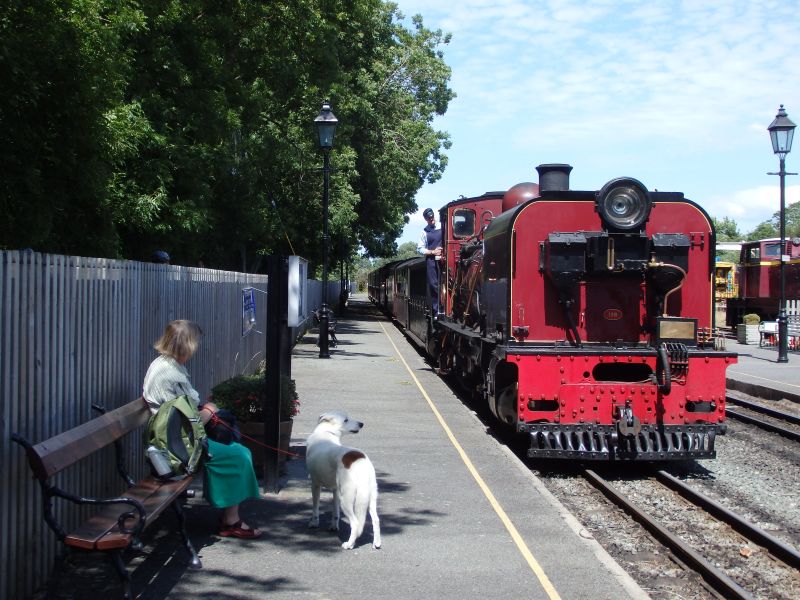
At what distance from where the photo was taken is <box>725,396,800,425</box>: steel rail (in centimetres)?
1289

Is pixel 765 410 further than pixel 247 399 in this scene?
Yes

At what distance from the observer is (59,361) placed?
17.0 ft

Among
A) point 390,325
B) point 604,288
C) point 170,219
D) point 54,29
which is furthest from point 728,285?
point 54,29

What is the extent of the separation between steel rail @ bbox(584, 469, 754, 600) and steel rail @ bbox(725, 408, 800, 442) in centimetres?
441

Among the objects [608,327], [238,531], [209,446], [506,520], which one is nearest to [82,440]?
[209,446]

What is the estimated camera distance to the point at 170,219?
17188 mm

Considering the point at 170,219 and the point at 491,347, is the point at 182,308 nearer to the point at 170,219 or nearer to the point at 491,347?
the point at 491,347

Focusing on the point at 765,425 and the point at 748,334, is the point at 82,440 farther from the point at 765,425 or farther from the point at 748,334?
the point at 748,334

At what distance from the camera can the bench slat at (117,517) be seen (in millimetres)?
4436

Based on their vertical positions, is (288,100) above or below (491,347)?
above

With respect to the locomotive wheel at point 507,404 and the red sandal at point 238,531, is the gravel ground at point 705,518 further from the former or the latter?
the red sandal at point 238,531

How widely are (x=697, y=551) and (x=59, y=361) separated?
4964 mm

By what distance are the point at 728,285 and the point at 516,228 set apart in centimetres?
3820

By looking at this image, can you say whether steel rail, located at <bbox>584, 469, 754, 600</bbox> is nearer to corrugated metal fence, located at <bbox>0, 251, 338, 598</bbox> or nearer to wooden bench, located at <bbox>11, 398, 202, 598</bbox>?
wooden bench, located at <bbox>11, 398, 202, 598</bbox>
